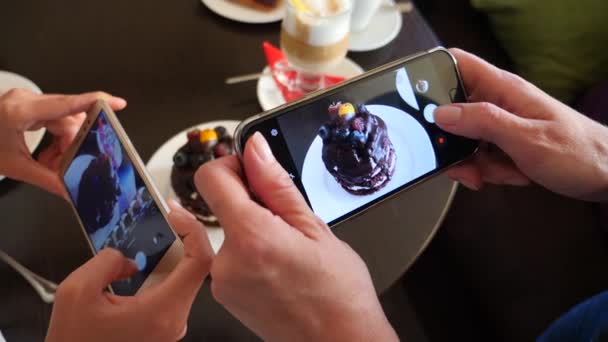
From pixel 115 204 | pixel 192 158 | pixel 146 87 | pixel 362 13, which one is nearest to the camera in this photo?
pixel 115 204

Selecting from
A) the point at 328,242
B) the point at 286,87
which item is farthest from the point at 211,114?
the point at 328,242

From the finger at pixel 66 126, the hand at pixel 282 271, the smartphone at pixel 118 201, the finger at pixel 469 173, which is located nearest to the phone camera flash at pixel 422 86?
the finger at pixel 469 173

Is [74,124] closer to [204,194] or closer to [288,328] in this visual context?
[204,194]

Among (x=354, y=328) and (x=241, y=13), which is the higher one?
(x=241, y=13)

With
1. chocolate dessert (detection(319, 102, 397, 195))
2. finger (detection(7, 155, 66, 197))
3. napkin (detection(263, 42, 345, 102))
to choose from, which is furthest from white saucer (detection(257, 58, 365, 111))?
finger (detection(7, 155, 66, 197))

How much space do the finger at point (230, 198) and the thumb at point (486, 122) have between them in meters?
0.28

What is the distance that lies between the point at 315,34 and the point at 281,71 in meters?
0.11

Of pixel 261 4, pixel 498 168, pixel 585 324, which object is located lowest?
pixel 585 324

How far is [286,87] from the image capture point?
0.80 metres

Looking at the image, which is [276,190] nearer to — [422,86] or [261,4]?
[422,86]

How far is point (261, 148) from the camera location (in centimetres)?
47

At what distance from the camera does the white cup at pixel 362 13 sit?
86 centimetres

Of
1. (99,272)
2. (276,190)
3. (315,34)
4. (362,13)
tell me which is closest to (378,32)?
(362,13)

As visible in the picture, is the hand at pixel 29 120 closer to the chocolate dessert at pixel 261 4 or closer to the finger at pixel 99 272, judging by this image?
the finger at pixel 99 272
